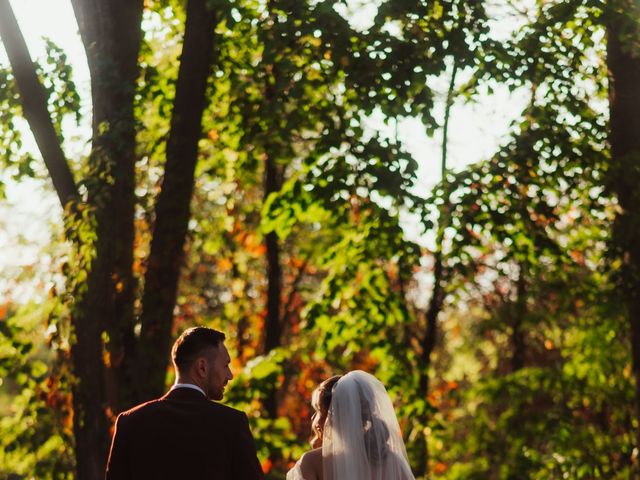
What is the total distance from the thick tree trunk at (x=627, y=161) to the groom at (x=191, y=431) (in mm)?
7505

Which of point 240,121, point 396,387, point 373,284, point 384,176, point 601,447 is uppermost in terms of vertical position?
point 240,121

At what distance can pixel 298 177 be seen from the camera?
1189cm

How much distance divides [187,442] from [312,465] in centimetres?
180

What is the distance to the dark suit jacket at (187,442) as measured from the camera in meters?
4.79

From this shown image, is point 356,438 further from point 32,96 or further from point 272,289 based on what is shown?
point 272,289

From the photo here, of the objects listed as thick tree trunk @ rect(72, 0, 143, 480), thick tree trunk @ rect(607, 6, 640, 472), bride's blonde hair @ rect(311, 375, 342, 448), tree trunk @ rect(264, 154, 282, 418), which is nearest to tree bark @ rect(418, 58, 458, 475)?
thick tree trunk @ rect(607, 6, 640, 472)

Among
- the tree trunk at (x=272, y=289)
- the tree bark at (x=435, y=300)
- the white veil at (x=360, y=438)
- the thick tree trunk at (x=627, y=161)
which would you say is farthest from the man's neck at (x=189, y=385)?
the tree trunk at (x=272, y=289)

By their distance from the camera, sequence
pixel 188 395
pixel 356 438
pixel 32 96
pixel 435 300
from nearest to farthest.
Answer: pixel 188 395 < pixel 356 438 < pixel 32 96 < pixel 435 300

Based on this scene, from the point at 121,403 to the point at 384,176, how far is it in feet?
10.8

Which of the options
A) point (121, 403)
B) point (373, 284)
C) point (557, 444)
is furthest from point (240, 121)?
point (557, 444)

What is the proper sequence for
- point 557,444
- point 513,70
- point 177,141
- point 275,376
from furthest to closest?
point 557,444, point 275,376, point 513,70, point 177,141

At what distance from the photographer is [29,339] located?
10.4 metres

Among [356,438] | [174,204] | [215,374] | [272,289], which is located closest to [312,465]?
[356,438]

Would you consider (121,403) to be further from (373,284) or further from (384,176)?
(373,284)
